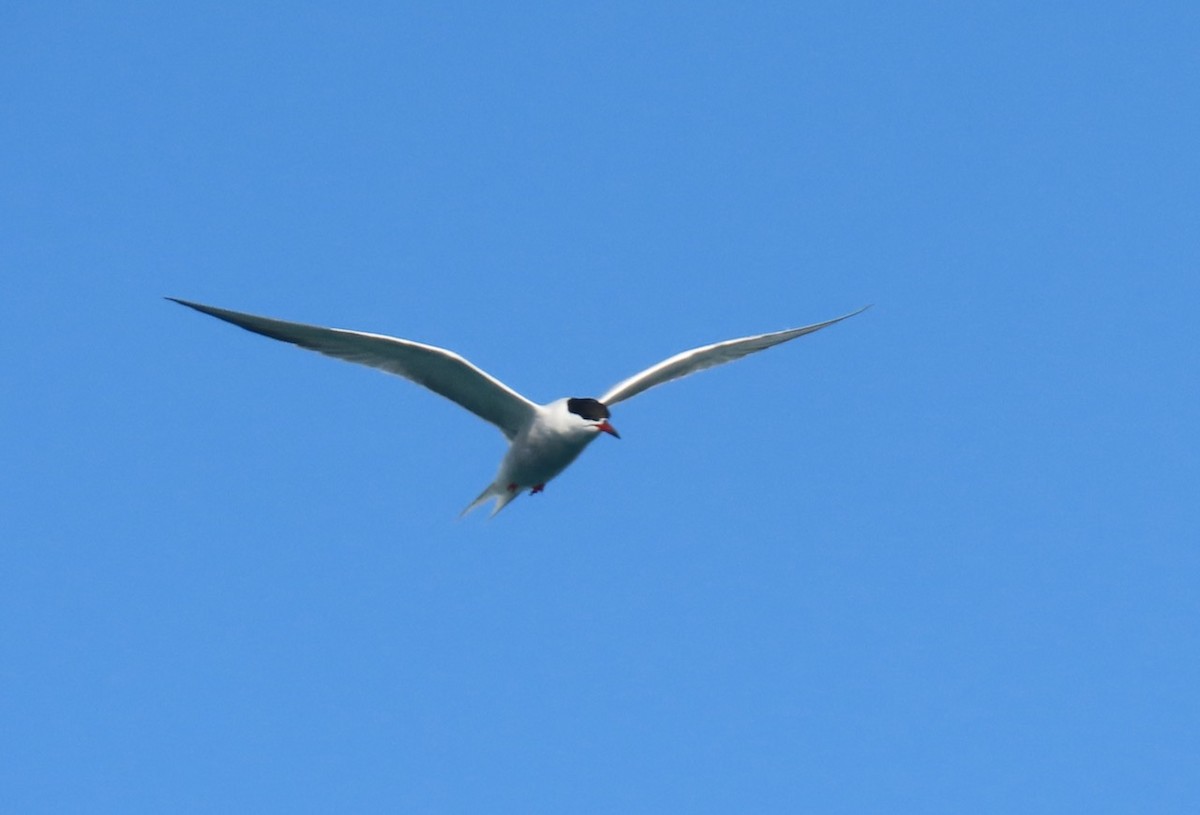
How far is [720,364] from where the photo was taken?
15266 millimetres

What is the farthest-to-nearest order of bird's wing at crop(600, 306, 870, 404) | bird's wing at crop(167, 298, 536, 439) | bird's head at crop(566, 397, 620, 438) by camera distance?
1. bird's wing at crop(600, 306, 870, 404)
2. bird's head at crop(566, 397, 620, 438)
3. bird's wing at crop(167, 298, 536, 439)

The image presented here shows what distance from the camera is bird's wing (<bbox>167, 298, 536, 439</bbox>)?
1191 cm

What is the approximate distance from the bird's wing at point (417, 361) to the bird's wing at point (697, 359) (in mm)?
1184

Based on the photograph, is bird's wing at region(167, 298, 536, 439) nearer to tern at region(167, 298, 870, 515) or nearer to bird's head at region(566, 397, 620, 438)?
tern at region(167, 298, 870, 515)

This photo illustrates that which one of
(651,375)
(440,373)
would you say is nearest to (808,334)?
(651,375)

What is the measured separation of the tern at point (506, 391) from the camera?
12.1 metres

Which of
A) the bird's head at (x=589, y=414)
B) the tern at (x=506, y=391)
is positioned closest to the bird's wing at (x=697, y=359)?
the tern at (x=506, y=391)

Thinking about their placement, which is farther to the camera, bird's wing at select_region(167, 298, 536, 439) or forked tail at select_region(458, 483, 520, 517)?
forked tail at select_region(458, 483, 520, 517)

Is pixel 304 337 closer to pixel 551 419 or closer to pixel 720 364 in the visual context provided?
pixel 551 419

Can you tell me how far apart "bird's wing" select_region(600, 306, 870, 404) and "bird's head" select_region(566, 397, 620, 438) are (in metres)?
0.93

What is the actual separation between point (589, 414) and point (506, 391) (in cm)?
85

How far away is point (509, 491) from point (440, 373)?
1766mm

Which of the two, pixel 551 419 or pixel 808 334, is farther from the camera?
pixel 808 334

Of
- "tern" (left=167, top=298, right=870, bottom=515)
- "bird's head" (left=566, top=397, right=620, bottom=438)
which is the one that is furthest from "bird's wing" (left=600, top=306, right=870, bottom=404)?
"bird's head" (left=566, top=397, right=620, bottom=438)
